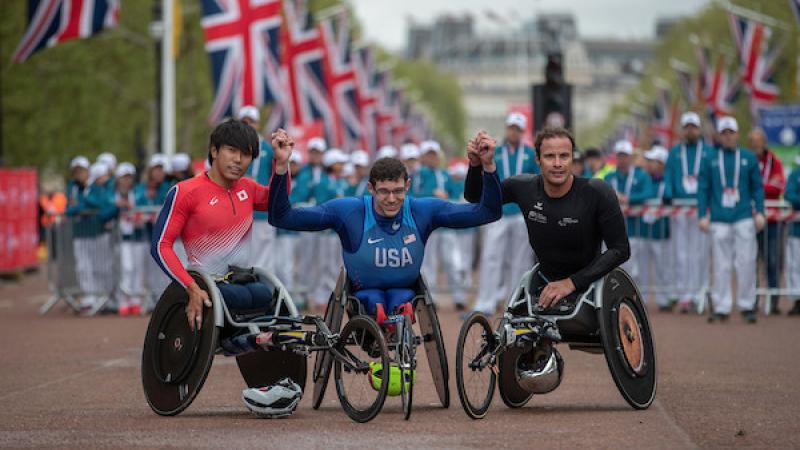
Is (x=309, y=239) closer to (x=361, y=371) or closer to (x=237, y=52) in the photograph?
(x=237, y=52)

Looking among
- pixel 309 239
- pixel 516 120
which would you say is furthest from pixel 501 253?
pixel 309 239

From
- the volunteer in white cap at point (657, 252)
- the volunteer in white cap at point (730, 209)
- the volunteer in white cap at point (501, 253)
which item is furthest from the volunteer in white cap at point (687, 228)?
the volunteer in white cap at point (501, 253)

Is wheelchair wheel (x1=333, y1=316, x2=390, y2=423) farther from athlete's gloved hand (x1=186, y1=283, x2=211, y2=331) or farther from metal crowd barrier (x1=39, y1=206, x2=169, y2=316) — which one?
metal crowd barrier (x1=39, y1=206, x2=169, y2=316)

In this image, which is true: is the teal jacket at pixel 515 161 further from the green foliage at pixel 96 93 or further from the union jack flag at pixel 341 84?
the union jack flag at pixel 341 84

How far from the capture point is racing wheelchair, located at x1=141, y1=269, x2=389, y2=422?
10438 mm

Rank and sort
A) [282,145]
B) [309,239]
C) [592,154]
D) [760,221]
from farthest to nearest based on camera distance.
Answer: [309,239] < [592,154] < [760,221] < [282,145]

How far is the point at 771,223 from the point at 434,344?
1235 centimetres

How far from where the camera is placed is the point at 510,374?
11.1 meters

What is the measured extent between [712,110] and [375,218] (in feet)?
146

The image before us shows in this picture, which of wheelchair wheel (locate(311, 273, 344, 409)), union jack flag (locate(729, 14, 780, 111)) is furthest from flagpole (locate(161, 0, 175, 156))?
wheelchair wheel (locate(311, 273, 344, 409))

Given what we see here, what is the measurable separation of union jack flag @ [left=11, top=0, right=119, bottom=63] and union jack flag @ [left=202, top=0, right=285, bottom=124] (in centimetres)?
220

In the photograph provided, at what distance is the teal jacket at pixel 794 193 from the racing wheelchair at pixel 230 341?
39.4 feet

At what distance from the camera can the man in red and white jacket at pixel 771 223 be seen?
21.9 meters

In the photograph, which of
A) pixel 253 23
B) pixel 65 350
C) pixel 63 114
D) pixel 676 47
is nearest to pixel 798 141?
pixel 253 23
